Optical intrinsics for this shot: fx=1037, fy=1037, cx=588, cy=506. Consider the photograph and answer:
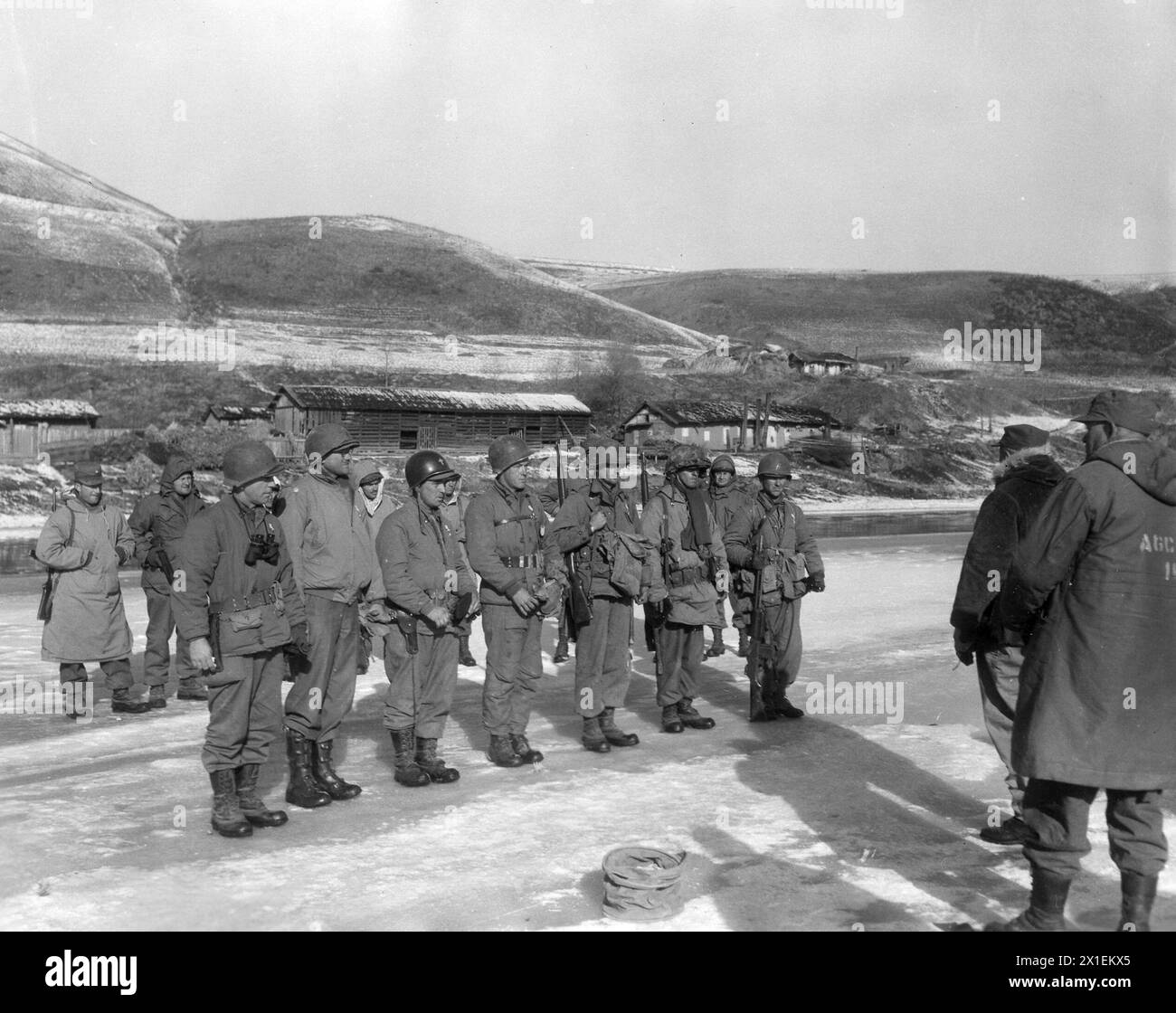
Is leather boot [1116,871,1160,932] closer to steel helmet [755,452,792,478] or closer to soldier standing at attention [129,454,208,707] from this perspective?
steel helmet [755,452,792,478]

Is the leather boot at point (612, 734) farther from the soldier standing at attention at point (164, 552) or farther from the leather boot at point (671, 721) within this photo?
the soldier standing at attention at point (164, 552)

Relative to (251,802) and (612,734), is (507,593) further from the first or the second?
(251,802)

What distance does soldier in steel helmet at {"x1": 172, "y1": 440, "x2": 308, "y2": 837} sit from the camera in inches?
224

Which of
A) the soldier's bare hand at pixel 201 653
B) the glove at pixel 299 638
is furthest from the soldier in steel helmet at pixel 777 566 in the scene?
the soldier's bare hand at pixel 201 653

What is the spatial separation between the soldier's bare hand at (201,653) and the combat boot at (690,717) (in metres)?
3.83

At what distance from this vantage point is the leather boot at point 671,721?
8.09 metres

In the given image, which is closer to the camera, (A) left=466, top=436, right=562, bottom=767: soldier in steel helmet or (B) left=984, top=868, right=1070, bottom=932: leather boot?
(B) left=984, top=868, right=1070, bottom=932: leather boot

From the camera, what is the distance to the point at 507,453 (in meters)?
7.31

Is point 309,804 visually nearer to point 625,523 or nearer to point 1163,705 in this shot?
point 625,523

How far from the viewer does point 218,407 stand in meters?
58.7

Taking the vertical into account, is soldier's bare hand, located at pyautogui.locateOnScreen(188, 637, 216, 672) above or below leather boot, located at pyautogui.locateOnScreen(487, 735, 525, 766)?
above

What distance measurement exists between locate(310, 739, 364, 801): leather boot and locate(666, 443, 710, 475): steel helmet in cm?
348

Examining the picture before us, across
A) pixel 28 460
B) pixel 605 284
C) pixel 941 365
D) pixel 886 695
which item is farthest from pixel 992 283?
pixel 886 695

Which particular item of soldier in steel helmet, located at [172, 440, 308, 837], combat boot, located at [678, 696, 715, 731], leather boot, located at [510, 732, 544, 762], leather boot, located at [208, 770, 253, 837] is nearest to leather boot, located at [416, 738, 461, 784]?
leather boot, located at [510, 732, 544, 762]
